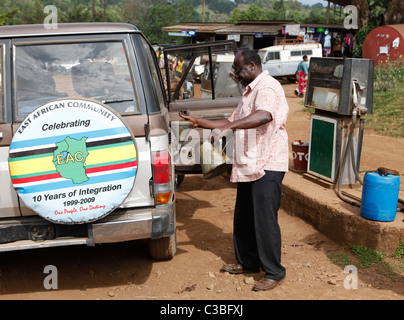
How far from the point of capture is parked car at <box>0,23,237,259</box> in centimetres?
299

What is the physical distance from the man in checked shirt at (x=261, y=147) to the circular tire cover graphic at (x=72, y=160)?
683 millimetres

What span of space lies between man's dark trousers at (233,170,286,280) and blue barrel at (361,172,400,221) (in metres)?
1.06

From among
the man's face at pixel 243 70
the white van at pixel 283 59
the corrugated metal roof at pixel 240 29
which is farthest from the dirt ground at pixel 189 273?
the corrugated metal roof at pixel 240 29

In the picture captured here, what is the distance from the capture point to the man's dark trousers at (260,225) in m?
3.36

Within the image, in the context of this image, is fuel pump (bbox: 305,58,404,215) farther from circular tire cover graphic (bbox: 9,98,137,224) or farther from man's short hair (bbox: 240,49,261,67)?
circular tire cover graphic (bbox: 9,98,137,224)

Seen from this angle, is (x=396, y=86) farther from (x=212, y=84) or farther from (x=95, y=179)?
(x=95, y=179)

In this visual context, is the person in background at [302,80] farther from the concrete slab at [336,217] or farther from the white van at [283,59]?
the concrete slab at [336,217]

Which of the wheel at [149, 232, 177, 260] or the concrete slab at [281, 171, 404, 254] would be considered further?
the concrete slab at [281, 171, 404, 254]

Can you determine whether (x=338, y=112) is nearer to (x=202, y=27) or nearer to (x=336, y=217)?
(x=336, y=217)

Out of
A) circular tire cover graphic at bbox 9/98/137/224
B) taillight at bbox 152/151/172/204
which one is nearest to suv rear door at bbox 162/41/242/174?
taillight at bbox 152/151/172/204

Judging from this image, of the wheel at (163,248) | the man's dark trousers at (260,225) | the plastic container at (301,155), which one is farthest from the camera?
the plastic container at (301,155)

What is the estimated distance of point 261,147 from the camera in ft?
10.9

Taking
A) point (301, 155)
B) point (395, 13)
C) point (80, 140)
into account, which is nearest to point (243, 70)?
point (80, 140)

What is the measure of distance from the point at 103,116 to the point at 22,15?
6802 cm
